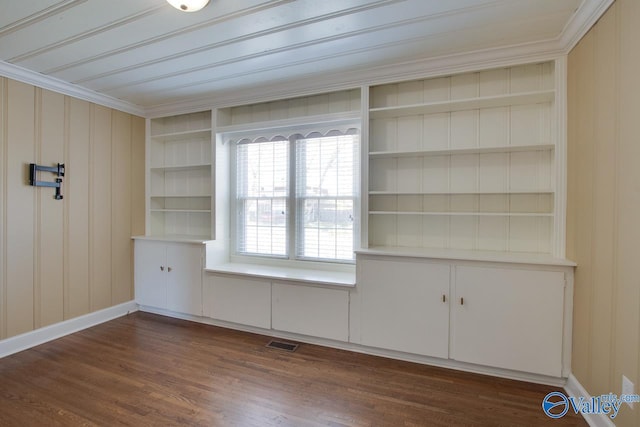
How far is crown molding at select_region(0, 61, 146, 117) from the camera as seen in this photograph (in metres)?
2.72

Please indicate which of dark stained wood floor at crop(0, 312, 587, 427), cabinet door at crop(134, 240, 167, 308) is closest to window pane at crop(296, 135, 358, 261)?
dark stained wood floor at crop(0, 312, 587, 427)

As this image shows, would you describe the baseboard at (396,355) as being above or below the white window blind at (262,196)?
below

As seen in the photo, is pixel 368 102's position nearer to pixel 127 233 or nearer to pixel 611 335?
pixel 611 335

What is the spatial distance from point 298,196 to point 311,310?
1267 millimetres

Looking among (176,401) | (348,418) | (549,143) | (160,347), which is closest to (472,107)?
(549,143)

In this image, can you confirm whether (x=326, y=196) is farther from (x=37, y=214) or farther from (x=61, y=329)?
(x=61, y=329)

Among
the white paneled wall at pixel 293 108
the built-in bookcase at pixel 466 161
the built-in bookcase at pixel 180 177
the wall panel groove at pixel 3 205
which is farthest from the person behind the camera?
the built-in bookcase at pixel 180 177

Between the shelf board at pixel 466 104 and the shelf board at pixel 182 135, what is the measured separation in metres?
2.08

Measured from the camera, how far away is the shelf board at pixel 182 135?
371 centimetres

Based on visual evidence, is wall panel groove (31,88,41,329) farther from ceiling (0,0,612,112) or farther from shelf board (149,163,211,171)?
shelf board (149,163,211,171)

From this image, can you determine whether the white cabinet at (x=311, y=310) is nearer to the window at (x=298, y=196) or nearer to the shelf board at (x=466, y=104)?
the window at (x=298, y=196)

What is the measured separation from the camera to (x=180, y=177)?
4070 mm

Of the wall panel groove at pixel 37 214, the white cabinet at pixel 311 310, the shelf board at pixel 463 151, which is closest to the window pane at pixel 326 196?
the shelf board at pixel 463 151

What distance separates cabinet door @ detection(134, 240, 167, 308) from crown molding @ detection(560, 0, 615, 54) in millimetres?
4264
